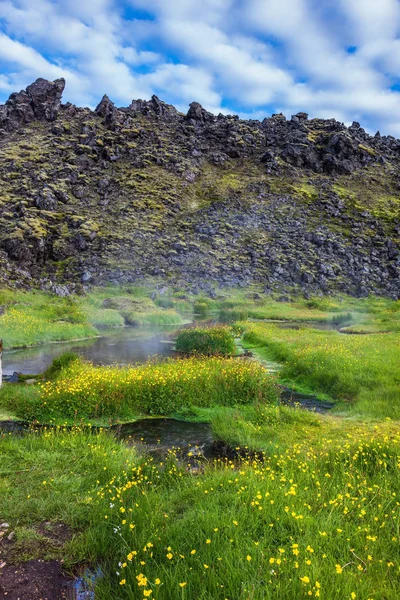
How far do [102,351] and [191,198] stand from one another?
88981mm

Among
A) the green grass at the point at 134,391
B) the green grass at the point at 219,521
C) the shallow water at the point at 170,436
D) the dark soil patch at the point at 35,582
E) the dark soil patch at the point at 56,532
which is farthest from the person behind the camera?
the green grass at the point at 134,391

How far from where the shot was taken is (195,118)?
14700 cm

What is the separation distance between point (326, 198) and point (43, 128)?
306ft

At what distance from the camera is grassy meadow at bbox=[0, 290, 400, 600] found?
538cm

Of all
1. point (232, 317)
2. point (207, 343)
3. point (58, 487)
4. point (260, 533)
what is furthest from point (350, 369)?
point (232, 317)

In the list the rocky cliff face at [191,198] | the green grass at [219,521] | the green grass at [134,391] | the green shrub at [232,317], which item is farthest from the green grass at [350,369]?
the rocky cliff face at [191,198]

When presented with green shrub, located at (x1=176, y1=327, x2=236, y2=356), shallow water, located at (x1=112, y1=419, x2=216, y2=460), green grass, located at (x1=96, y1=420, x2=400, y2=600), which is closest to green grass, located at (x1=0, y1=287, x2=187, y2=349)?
green shrub, located at (x1=176, y1=327, x2=236, y2=356)

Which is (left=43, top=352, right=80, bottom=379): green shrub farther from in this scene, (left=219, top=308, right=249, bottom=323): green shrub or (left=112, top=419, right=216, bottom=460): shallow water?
(left=219, top=308, right=249, bottom=323): green shrub

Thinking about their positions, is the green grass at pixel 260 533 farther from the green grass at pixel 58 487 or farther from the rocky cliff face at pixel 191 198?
the rocky cliff face at pixel 191 198

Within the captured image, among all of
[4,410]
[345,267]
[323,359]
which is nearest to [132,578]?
[4,410]

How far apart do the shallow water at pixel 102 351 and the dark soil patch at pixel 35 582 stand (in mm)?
17691

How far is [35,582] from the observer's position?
6480 mm

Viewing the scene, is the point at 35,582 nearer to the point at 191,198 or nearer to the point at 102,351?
the point at 102,351

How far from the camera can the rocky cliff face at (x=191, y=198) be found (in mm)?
82938
